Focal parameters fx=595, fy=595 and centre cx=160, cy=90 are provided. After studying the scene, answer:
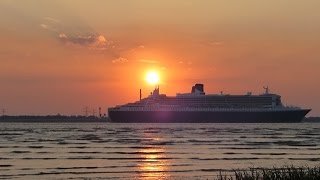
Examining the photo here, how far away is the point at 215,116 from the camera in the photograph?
169m

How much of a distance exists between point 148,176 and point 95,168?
4436 millimetres

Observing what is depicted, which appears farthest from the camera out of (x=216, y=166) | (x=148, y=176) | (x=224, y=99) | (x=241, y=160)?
(x=224, y=99)

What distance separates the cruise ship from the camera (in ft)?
547

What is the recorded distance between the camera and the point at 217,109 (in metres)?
168

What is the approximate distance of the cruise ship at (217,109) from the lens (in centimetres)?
16688

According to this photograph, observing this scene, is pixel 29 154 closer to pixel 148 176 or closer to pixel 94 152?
pixel 94 152

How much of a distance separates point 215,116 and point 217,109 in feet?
8.18

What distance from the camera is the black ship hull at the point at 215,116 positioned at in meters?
167

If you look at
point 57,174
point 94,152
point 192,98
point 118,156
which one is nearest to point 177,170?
point 57,174

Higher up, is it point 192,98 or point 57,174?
point 192,98

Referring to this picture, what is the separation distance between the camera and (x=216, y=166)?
31469 mm

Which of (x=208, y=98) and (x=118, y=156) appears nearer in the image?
(x=118, y=156)

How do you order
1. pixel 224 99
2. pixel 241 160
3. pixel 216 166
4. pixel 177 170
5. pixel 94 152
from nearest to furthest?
pixel 177 170 → pixel 216 166 → pixel 241 160 → pixel 94 152 → pixel 224 99

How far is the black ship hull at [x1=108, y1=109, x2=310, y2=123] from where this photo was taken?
549 feet
